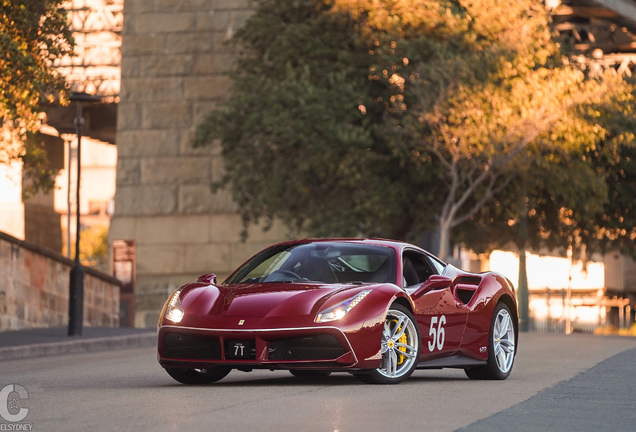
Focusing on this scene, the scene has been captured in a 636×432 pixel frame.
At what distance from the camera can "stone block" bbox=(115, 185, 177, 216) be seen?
119 ft

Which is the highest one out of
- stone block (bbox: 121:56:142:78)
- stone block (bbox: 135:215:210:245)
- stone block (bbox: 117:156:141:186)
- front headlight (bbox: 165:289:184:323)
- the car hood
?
stone block (bbox: 121:56:142:78)

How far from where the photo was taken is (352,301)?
9.22 meters

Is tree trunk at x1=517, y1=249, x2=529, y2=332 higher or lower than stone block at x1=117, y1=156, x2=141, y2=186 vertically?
lower

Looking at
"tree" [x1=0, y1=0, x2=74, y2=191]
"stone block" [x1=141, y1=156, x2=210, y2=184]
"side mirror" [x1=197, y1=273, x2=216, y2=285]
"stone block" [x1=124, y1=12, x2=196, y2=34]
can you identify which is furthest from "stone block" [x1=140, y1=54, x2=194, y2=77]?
"side mirror" [x1=197, y1=273, x2=216, y2=285]

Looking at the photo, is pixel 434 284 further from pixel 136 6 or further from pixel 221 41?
pixel 136 6

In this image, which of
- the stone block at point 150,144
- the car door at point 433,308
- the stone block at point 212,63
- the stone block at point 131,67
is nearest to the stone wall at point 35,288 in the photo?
the stone block at point 150,144

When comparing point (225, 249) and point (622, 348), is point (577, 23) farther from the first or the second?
point (622, 348)

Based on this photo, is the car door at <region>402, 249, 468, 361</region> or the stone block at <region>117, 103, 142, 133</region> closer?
the car door at <region>402, 249, 468, 361</region>

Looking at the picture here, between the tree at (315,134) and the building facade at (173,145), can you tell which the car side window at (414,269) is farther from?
the building facade at (173,145)

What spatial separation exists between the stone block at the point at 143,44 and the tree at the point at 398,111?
6366 millimetres

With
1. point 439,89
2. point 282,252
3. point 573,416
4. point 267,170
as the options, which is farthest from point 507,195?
point 573,416

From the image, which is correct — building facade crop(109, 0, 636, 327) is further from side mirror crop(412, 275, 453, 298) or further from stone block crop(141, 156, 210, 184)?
side mirror crop(412, 275, 453, 298)

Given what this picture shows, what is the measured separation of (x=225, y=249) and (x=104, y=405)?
27833mm

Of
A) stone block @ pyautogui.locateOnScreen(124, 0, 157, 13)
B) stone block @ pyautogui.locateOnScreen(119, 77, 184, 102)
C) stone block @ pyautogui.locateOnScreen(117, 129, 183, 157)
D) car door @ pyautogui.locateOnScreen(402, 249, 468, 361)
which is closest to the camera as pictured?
car door @ pyautogui.locateOnScreen(402, 249, 468, 361)
